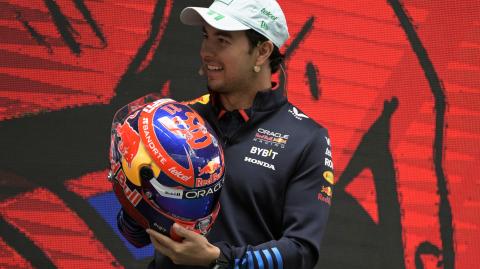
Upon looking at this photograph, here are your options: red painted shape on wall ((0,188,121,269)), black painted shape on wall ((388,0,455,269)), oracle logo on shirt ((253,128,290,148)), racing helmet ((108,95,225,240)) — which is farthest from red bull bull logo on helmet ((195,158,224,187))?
black painted shape on wall ((388,0,455,269))

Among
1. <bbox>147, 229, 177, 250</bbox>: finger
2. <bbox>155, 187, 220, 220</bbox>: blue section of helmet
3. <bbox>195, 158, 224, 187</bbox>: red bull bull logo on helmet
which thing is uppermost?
<bbox>195, 158, 224, 187</bbox>: red bull bull logo on helmet

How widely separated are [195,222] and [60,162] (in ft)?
4.16

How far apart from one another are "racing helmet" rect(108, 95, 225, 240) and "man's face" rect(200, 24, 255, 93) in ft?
0.76

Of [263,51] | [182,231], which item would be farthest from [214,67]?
[182,231]

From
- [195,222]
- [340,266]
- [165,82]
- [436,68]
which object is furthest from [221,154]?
[436,68]

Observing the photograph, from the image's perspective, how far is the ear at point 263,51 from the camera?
183 centimetres

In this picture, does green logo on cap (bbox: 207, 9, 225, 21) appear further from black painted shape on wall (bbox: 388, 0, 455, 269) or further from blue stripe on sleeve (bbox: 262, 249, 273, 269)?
black painted shape on wall (bbox: 388, 0, 455, 269)

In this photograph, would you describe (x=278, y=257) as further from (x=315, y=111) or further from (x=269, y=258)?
(x=315, y=111)

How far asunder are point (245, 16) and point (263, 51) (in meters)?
Answer: 0.11

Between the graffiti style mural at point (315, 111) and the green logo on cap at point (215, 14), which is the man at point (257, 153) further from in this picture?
the graffiti style mural at point (315, 111)

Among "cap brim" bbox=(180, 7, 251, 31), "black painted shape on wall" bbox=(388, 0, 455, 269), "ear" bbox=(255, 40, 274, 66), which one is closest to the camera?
"cap brim" bbox=(180, 7, 251, 31)

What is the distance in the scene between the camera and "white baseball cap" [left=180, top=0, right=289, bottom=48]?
1.74 metres

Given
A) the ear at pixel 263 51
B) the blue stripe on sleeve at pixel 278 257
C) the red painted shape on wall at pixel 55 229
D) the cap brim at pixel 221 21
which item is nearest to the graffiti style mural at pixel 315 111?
the red painted shape on wall at pixel 55 229

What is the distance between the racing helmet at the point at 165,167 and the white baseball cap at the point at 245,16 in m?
0.28
